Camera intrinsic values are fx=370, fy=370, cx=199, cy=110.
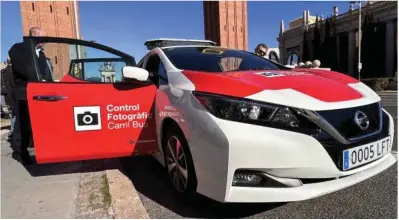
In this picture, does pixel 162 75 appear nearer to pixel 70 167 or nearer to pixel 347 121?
pixel 347 121

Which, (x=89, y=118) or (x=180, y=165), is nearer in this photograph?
(x=180, y=165)

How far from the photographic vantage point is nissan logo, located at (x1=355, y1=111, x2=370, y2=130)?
8.42 ft

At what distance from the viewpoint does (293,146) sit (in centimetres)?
234

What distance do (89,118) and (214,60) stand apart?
133cm

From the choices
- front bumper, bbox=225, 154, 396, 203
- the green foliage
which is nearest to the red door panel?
front bumper, bbox=225, 154, 396, 203

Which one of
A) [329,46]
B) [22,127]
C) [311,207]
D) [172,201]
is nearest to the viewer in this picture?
[311,207]

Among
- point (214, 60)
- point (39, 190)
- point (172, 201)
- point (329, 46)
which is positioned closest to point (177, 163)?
point (172, 201)

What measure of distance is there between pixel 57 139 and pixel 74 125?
203mm

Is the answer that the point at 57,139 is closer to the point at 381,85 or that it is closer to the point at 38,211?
the point at 38,211

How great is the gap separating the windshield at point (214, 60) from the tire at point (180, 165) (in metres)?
0.69

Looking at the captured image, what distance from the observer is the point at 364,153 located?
261 centimetres

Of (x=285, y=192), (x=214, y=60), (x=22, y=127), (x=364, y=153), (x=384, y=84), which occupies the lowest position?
(x=384, y=84)

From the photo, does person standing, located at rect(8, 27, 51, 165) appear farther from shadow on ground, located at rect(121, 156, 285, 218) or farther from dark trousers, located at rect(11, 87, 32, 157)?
shadow on ground, located at rect(121, 156, 285, 218)

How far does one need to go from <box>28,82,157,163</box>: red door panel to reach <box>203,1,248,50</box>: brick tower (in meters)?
49.8
